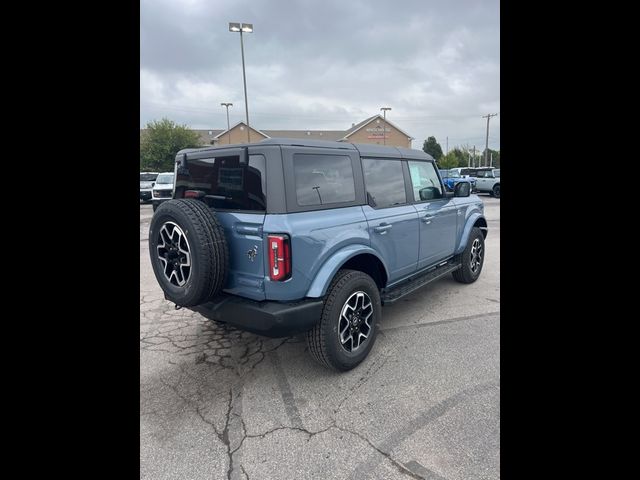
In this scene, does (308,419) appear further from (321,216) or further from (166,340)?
(166,340)

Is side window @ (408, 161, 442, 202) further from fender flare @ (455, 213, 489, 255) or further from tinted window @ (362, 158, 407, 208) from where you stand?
fender flare @ (455, 213, 489, 255)

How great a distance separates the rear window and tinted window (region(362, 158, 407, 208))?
116 cm

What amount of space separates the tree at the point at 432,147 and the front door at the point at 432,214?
5140 cm

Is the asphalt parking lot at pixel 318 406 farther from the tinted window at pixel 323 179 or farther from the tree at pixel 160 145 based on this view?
the tree at pixel 160 145

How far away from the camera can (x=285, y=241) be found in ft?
8.21

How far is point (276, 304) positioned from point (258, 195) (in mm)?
847

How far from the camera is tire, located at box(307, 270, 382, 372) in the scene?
278 centimetres

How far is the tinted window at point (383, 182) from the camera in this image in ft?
11.3

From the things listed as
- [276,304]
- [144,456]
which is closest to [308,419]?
[276,304]

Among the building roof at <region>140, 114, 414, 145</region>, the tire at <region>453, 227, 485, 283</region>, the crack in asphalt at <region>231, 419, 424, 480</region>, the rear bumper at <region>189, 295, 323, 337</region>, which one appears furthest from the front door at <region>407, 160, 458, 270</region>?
the building roof at <region>140, 114, 414, 145</region>

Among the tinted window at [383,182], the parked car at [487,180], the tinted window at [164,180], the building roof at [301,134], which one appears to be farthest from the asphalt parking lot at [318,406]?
the building roof at [301,134]

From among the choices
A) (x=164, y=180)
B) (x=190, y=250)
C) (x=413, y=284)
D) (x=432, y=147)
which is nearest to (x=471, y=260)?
(x=413, y=284)
